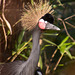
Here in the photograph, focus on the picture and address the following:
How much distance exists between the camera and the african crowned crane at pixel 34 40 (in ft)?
4.08

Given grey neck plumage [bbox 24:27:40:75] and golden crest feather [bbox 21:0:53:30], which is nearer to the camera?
grey neck plumage [bbox 24:27:40:75]

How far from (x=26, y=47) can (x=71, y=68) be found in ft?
3.52

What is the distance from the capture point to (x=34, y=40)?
1.31 meters

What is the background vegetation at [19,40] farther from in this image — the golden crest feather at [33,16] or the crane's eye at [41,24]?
the crane's eye at [41,24]

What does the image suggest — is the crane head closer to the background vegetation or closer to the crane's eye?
the crane's eye

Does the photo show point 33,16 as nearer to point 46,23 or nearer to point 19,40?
point 46,23

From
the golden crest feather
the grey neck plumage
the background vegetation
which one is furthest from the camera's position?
the background vegetation

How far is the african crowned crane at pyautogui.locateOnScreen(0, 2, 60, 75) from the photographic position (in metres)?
1.24

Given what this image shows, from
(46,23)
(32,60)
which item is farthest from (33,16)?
(32,60)

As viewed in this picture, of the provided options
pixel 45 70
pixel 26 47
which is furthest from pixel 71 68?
pixel 26 47

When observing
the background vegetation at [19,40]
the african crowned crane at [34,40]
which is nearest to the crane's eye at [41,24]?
the african crowned crane at [34,40]

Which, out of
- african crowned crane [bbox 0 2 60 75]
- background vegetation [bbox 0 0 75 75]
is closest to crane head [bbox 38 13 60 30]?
african crowned crane [bbox 0 2 60 75]

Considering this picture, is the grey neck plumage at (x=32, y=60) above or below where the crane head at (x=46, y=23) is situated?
below

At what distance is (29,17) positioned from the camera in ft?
4.94
